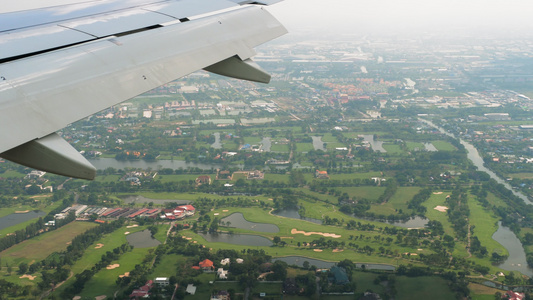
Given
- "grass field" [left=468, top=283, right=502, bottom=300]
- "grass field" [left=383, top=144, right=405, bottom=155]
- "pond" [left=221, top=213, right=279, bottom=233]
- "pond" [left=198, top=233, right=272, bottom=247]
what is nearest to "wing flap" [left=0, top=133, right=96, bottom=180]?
"grass field" [left=468, top=283, right=502, bottom=300]

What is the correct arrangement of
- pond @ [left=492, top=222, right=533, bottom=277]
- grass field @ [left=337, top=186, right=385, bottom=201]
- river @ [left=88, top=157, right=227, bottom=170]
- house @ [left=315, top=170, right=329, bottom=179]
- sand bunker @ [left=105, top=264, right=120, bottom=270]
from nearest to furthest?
1. sand bunker @ [left=105, top=264, right=120, bottom=270]
2. pond @ [left=492, top=222, right=533, bottom=277]
3. grass field @ [left=337, top=186, right=385, bottom=201]
4. house @ [left=315, top=170, right=329, bottom=179]
5. river @ [left=88, top=157, right=227, bottom=170]

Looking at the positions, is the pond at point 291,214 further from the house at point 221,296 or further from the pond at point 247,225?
the house at point 221,296

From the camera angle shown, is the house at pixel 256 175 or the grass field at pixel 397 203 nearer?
the grass field at pixel 397 203

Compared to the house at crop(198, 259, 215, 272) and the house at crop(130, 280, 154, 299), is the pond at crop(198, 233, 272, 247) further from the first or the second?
the house at crop(130, 280, 154, 299)

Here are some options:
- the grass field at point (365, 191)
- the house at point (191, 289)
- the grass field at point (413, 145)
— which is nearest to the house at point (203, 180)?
the grass field at point (365, 191)

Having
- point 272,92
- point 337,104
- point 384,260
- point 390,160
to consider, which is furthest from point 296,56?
point 384,260

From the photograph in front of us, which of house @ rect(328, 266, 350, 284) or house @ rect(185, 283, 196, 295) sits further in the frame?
house @ rect(328, 266, 350, 284)

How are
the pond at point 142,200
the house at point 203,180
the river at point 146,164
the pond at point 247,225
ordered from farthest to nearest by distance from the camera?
the river at point 146,164
the house at point 203,180
the pond at point 142,200
the pond at point 247,225
